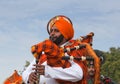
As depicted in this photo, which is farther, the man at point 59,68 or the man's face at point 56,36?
the man's face at point 56,36

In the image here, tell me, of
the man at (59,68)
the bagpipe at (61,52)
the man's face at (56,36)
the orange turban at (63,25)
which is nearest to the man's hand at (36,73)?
the man at (59,68)

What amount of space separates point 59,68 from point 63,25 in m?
0.77

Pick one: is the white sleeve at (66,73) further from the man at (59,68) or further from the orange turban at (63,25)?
the orange turban at (63,25)

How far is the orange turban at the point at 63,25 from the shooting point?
732cm

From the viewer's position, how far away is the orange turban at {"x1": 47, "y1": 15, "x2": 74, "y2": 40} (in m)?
7.32

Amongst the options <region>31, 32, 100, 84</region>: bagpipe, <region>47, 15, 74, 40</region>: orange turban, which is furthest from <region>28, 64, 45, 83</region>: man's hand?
<region>47, 15, 74, 40</region>: orange turban

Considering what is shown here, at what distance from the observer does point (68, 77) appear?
23.1 feet

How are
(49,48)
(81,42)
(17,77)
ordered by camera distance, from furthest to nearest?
1. (17,77)
2. (81,42)
3. (49,48)

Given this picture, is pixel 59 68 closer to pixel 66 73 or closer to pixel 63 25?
pixel 66 73

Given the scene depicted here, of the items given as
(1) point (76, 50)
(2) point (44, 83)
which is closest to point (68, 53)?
(1) point (76, 50)

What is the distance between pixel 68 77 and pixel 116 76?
6390cm

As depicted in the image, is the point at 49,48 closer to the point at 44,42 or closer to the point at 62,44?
the point at 44,42

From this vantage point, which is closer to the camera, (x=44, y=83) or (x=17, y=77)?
(x=44, y=83)

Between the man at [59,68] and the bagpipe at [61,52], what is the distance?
1.4 inches
